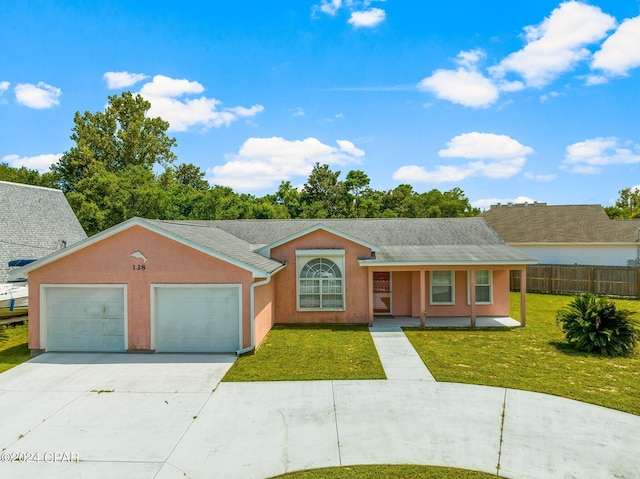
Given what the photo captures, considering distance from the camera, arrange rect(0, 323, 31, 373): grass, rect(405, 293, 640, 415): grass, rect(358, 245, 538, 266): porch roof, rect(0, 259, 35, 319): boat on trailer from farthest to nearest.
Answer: rect(0, 259, 35, 319): boat on trailer → rect(358, 245, 538, 266): porch roof → rect(0, 323, 31, 373): grass → rect(405, 293, 640, 415): grass

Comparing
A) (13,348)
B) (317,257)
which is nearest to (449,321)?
(317,257)

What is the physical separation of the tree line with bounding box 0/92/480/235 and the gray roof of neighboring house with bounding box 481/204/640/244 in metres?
15.9

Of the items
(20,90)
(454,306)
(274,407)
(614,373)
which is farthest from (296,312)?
(20,90)

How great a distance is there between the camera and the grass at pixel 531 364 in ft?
27.9

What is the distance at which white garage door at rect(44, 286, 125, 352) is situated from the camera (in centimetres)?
1162

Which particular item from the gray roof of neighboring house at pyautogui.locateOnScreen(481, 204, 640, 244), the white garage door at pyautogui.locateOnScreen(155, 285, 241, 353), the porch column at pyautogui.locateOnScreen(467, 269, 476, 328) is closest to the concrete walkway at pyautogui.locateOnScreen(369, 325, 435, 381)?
the porch column at pyautogui.locateOnScreen(467, 269, 476, 328)

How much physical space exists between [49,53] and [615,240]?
31.9m

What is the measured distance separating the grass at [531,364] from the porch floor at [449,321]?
2.26 ft

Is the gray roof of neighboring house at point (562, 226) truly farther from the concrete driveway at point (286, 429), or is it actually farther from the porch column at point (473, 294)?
the concrete driveway at point (286, 429)

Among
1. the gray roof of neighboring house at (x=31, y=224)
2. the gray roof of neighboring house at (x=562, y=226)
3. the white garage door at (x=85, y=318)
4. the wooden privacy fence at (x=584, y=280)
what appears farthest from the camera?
the gray roof of neighboring house at (x=562, y=226)

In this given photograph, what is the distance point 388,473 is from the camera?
558 cm

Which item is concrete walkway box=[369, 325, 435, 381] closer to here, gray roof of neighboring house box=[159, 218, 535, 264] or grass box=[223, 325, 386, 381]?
grass box=[223, 325, 386, 381]

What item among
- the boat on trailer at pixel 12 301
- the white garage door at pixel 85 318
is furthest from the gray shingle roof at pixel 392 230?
the boat on trailer at pixel 12 301

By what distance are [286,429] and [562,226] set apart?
26754 mm
